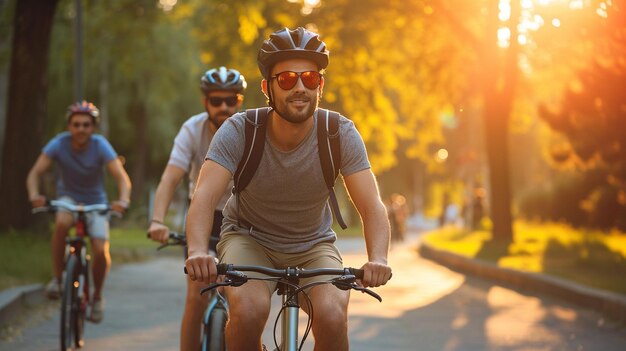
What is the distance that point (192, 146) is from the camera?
22.8 feet

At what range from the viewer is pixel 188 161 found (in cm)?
687

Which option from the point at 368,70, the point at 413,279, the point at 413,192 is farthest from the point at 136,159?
the point at 413,192

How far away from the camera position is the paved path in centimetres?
944

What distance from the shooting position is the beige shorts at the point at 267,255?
488 cm

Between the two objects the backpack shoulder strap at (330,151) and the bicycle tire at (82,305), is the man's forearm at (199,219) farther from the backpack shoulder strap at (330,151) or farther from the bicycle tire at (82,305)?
the bicycle tire at (82,305)

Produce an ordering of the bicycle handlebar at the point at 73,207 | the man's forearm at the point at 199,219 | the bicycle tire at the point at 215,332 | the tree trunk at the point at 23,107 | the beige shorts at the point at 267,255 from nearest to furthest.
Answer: the man's forearm at the point at 199,219
the beige shorts at the point at 267,255
the bicycle tire at the point at 215,332
the bicycle handlebar at the point at 73,207
the tree trunk at the point at 23,107

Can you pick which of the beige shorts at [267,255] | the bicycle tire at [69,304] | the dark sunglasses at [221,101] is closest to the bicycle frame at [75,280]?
the bicycle tire at [69,304]

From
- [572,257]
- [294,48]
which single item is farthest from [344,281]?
[572,257]

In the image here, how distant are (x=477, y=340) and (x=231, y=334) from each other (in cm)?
552

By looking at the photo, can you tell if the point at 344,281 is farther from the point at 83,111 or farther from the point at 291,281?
the point at 83,111

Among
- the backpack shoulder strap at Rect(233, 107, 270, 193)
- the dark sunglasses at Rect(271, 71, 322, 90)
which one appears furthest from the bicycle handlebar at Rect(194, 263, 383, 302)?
the dark sunglasses at Rect(271, 71, 322, 90)

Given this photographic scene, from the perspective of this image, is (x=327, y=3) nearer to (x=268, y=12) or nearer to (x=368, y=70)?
(x=268, y=12)

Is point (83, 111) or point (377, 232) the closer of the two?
Result: point (377, 232)

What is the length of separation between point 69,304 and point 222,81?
7.74 ft
